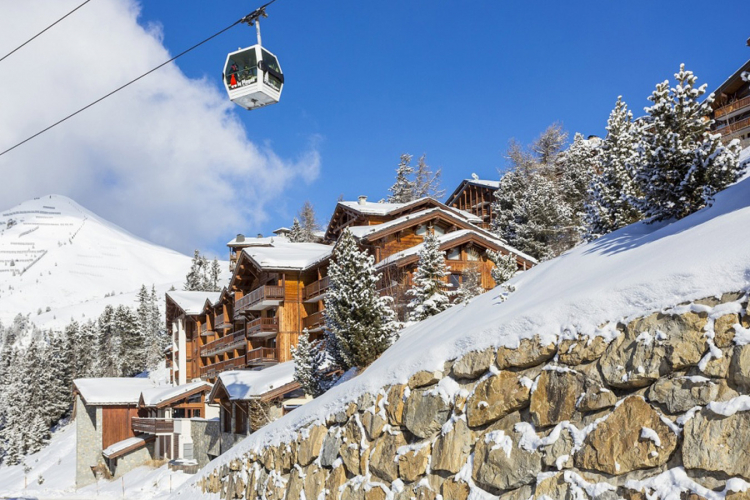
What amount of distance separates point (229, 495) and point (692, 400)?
35.6 ft

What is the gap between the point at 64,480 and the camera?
156ft

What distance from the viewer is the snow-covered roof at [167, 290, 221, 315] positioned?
5434cm

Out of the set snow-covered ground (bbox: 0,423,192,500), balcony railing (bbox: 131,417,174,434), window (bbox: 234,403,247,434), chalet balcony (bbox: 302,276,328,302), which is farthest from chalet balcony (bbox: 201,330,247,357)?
window (bbox: 234,403,247,434)

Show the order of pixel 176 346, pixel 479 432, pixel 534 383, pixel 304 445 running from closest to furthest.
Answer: pixel 534 383, pixel 479 432, pixel 304 445, pixel 176 346

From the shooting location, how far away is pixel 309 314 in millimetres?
39875

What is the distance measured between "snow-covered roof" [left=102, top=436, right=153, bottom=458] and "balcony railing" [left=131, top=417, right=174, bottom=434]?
651mm

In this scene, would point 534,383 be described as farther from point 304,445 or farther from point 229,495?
point 229,495

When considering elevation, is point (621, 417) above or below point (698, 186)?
below

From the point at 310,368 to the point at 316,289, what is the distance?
1430cm

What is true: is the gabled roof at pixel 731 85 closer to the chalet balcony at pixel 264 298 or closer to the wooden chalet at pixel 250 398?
the chalet balcony at pixel 264 298

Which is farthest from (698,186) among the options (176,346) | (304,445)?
(176,346)

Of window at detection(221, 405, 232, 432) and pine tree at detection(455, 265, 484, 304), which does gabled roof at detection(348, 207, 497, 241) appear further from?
window at detection(221, 405, 232, 432)

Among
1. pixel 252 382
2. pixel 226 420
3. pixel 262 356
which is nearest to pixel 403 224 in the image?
pixel 262 356

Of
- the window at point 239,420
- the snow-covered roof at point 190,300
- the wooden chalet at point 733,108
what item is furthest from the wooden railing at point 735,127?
the snow-covered roof at point 190,300
